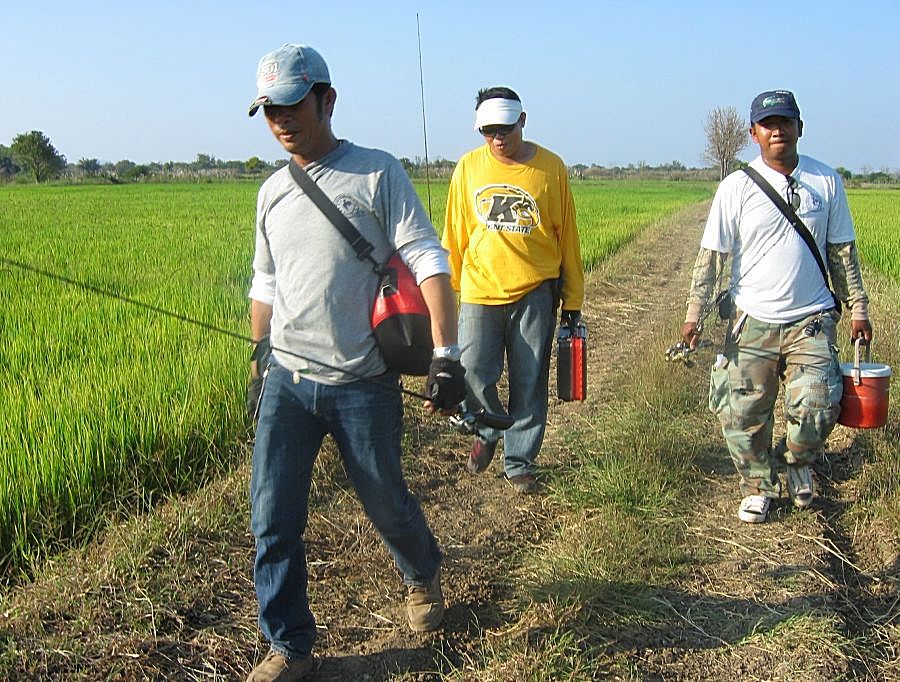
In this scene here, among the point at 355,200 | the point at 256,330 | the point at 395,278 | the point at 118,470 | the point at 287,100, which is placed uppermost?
the point at 287,100

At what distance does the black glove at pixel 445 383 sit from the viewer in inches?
95.4

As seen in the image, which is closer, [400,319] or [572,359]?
[400,319]

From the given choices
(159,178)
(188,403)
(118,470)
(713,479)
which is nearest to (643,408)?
(713,479)

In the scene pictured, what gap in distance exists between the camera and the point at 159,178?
66125mm

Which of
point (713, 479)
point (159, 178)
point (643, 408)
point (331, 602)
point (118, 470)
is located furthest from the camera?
point (159, 178)

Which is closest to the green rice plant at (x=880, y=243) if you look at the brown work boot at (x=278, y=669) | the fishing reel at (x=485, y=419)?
the fishing reel at (x=485, y=419)

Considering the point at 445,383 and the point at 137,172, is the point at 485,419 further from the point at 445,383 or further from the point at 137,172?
the point at 137,172

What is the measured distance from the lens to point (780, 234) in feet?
12.2

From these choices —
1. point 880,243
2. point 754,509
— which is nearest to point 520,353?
point 754,509

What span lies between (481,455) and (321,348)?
200 centimetres

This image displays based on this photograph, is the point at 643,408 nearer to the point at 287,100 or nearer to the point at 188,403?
the point at 188,403

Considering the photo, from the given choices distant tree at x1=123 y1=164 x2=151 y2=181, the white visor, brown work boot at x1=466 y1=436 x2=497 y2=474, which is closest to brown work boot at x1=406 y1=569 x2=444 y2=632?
brown work boot at x1=466 y1=436 x2=497 y2=474

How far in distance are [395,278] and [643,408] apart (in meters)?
3.16

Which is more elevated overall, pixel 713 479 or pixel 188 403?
pixel 188 403
